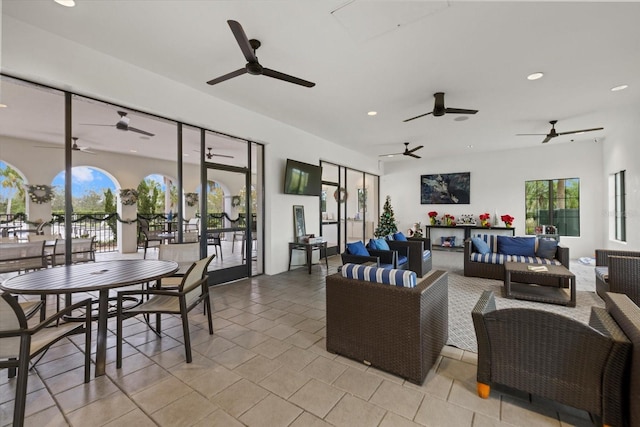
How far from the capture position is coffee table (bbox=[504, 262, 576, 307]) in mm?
3828

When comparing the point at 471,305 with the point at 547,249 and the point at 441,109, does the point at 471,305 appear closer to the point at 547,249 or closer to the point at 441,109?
the point at 547,249

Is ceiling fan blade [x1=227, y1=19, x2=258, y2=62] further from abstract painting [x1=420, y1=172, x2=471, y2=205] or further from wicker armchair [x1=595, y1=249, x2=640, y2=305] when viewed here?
abstract painting [x1=420, y1=172, x2=471, y2=205]

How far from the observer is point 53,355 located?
8.26ft

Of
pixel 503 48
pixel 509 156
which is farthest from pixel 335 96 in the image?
pixel 509 156

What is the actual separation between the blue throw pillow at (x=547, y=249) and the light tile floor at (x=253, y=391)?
3783 mm

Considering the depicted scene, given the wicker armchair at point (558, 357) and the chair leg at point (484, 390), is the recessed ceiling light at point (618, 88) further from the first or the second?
the chair leg at point (484, 390)

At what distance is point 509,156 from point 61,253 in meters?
10.4

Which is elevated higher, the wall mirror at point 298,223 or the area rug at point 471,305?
the wall mirror at point 298,223

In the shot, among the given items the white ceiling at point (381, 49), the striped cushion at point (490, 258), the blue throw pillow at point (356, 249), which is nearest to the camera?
the white ceiling at point (381, 49)

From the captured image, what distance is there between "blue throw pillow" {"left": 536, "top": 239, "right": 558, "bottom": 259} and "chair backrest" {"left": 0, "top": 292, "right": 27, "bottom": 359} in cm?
677

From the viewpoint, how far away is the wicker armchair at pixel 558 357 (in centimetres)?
151

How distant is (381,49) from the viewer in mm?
3145

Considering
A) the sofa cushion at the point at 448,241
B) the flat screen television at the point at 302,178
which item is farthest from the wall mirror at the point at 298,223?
the sofa cushion at the point at 448,241

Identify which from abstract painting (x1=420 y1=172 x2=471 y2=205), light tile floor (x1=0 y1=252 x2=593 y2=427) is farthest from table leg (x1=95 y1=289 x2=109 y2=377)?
A: abstract painting (x1=420 y1=172 x2=471 y2=205)
